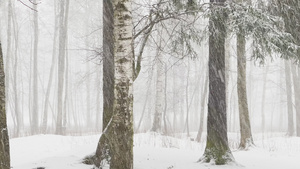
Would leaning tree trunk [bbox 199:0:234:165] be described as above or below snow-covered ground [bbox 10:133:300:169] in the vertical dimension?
above

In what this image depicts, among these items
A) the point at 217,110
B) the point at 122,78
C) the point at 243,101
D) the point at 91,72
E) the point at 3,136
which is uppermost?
the point at 91,72

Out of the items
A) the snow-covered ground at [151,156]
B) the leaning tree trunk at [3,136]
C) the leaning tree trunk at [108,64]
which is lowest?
the snow-covered ground at [151,156]

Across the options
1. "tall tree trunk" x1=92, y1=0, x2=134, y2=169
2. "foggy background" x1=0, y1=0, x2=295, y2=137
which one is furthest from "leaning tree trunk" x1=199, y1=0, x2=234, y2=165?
"foggy background" x1=0, y1=0, x2=295, y2=137

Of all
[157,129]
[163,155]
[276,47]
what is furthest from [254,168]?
[157,129]

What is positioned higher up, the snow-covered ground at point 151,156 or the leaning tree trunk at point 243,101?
the leaning tree trunk at point 243,101

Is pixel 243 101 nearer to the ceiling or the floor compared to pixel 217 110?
nearer to the ceiling

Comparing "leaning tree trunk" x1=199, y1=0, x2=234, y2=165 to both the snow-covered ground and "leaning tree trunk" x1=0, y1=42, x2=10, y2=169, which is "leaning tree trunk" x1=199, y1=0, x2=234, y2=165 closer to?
the snow-covered ground

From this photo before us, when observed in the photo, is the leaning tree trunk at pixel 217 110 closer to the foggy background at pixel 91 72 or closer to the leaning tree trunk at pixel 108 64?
the leaning tree trunk at pixel 108 64

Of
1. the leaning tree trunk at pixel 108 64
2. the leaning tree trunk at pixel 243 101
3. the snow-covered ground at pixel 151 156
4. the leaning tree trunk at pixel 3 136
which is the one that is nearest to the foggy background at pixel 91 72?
the leaning tree trunk at pixel 243 101

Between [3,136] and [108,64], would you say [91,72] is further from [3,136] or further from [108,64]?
[3,136]

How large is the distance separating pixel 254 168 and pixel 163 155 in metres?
2.19

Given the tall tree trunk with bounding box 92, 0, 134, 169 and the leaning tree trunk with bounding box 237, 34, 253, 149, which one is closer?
the tall tree trunk with bounding box 92, 0, 134, 169

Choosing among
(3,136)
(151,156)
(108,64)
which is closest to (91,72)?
(151,156)

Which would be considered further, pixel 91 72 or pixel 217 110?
pixel 91 72
